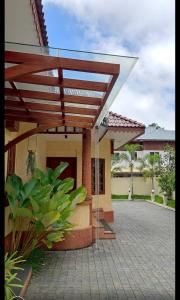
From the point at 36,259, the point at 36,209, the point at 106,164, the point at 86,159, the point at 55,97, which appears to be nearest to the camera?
the point at 55,97

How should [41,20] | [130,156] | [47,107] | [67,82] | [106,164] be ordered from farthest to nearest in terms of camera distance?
[130,156]
[106,164]
[47,107]
[41,20]
[67,82]

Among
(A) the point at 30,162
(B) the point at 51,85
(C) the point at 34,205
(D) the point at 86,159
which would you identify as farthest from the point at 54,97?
(A) the point at 30,162

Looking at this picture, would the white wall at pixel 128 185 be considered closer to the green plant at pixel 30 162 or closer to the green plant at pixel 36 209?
the green plant at pixel 30 162

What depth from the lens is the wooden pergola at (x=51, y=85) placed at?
4016mm

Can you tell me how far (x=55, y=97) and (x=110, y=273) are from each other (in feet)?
12.8

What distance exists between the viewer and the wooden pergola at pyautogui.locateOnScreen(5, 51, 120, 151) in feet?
13.2

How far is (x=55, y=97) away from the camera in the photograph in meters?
6.21

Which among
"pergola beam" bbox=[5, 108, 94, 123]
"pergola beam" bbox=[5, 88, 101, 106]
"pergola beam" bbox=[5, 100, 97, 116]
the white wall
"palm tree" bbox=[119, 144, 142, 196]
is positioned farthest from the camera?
the white wall

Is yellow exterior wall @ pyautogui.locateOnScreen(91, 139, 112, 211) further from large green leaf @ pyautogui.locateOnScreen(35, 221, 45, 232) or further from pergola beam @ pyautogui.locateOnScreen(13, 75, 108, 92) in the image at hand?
pergola beam @ pyautogui.locateOnScreen(13, 75, 108, 92)

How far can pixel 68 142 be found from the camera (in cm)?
1408

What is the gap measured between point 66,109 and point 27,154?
3.36m

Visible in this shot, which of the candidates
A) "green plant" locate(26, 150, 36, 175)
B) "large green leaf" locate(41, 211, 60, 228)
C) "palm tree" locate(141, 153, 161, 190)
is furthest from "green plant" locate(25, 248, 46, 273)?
"palm tree" locate(141, 153, 161, 190)

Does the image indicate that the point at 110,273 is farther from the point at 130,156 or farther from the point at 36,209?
the point at 130,156
